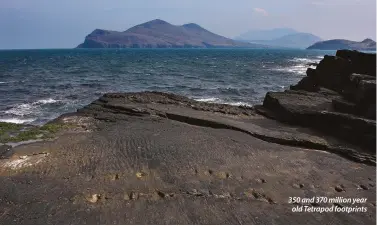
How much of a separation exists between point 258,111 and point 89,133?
10.4 metres

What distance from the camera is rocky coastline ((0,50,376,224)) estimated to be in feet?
31.9

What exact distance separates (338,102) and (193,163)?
10186mm

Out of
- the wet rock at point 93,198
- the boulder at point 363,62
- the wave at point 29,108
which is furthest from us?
the wave at point 29,108

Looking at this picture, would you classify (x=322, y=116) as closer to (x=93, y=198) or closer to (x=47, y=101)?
(x=93, y=198)

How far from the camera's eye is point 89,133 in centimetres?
1684

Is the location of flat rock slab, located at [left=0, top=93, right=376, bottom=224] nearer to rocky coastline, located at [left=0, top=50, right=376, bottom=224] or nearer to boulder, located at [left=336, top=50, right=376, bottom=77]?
rocky coastline, located at [left=0, top=50, right=376, bottom=224]

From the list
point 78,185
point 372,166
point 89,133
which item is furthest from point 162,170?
point 372,166

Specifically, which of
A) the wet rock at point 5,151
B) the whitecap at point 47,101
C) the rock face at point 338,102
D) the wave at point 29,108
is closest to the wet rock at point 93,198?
the wet rock at point 5,151

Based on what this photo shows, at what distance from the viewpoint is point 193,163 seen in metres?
13.0

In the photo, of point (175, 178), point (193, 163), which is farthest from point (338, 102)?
point (175, 178)

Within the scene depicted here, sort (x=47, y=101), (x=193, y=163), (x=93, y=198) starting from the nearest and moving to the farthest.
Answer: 1. (x=93, y=198)
2. (x=193, y=163)
3. (x=47, y=101)

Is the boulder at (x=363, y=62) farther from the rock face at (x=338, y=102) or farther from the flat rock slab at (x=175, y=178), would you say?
the flat rock slab at (x=175, y=178)

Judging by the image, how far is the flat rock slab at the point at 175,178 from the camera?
9.57 m

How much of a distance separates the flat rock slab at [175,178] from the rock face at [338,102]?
1.18 meters
